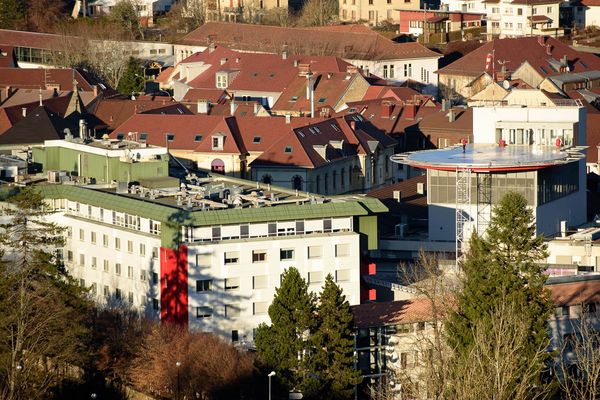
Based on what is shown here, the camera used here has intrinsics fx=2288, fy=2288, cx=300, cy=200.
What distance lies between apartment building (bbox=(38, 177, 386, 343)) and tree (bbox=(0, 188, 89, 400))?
2991 mm

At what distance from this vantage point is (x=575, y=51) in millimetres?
128625

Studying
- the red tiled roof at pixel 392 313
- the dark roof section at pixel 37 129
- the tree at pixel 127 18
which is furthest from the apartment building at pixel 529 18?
the red tiled roof at pixel 392 313

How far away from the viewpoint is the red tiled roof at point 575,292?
66.9 m

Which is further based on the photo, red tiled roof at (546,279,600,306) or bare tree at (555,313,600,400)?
red tiled roof at (546,279,600,306)

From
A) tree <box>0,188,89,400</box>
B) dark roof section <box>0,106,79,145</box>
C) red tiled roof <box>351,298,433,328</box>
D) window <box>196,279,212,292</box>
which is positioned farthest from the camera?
dark roof section <box>0,106,79,145</box>

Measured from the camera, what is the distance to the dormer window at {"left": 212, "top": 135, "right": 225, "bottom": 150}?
96875 millimetres

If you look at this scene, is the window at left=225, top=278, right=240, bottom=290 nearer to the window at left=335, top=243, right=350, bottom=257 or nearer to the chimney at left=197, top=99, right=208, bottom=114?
the window at left=335, top=243, right=350, bottom=257

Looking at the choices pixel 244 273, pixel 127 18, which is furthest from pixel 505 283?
pixel 127 18

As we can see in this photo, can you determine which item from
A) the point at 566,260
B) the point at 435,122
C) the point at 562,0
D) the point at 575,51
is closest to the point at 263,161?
the point at 435,122

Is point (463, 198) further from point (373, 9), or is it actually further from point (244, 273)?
point (373, 9)

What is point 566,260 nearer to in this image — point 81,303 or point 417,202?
point 417,202

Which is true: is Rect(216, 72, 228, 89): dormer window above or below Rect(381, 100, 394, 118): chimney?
above

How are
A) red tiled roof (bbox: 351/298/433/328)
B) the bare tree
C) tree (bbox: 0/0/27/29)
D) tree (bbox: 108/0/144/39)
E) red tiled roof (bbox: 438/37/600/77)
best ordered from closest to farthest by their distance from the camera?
1. the bare tree
2. red tiled roof (bbox: 351/298/433/328)
3. red tiled roof (bbox: 438/37/600/77)
4. tree (bbox: 0/0/27/29)
5. tree (bbox: 108/0/144/39)

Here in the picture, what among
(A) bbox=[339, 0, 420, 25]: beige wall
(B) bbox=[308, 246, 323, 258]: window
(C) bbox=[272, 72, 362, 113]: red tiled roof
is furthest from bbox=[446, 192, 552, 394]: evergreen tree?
(A) bbox=[339, 0, 420, 25]: beige wall
